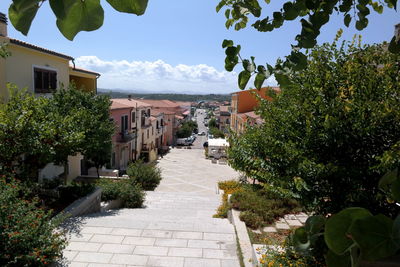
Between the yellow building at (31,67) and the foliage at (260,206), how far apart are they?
7876 millimetres

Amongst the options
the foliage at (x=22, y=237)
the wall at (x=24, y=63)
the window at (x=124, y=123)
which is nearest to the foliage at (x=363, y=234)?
the foliage at (x=22, y=237)

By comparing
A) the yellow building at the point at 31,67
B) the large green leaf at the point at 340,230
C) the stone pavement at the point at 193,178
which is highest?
the yellow building at the point at 31,67

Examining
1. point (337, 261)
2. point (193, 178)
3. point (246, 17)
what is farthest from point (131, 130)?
point (337, 261)

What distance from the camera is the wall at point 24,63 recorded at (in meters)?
11.4

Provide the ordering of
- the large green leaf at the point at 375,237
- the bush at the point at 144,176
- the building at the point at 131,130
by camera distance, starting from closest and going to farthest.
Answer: the large green leaf at the point at 375,237 < the bush at the point at 144,176 < the building at the point at 131,130

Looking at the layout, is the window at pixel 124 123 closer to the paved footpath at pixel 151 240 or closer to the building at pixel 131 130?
the building at pixel 131 130

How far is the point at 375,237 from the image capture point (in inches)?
21.3

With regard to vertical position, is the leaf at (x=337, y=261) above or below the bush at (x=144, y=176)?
above

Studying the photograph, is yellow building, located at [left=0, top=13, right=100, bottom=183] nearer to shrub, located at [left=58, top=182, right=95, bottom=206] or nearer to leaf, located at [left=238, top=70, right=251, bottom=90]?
shrub, located at [left=58, top=182, right=95, bottom=206]

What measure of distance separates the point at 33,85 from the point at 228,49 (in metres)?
13.9

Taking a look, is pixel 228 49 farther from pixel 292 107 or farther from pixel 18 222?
pixel 18 222

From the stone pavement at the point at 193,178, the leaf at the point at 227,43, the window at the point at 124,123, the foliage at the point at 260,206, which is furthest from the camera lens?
the window at the point at 124,123

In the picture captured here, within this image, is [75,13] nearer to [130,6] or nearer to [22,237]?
[130,6]

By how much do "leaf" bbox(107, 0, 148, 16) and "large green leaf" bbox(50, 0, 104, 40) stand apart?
0.13ft
